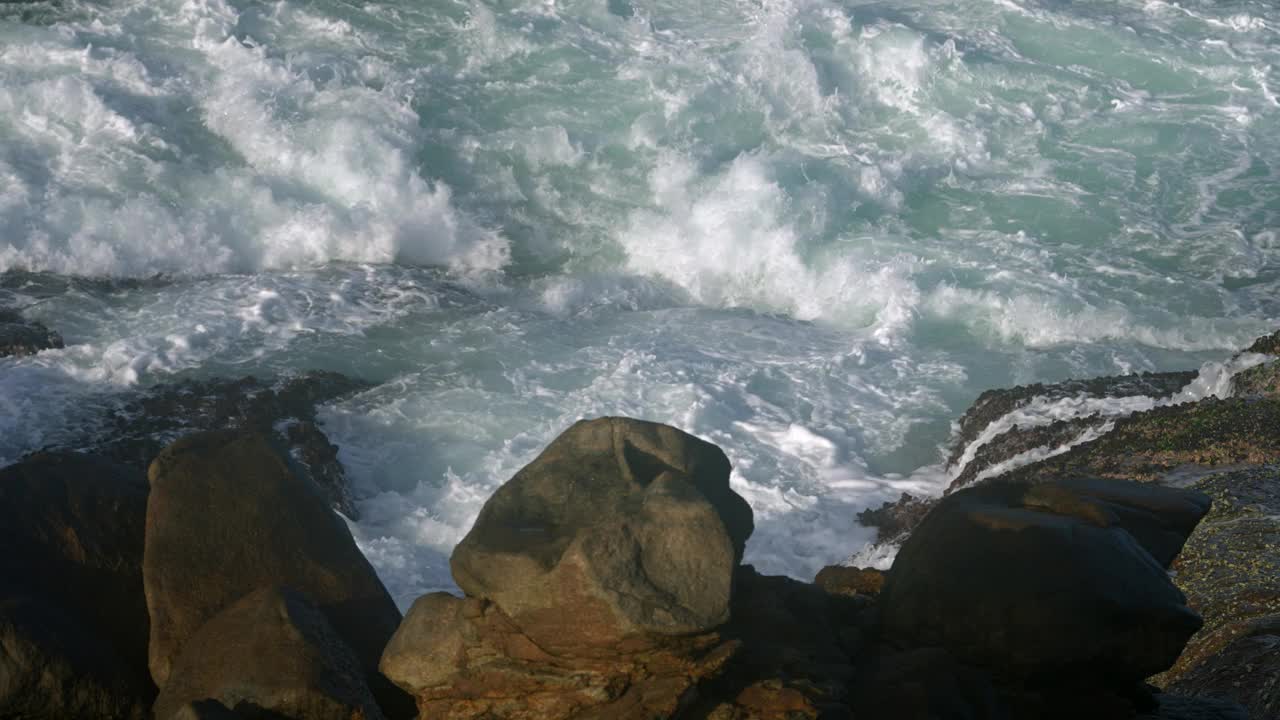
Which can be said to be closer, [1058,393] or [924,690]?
[924,690]

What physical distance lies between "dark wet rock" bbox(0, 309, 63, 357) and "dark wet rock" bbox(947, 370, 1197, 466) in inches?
412

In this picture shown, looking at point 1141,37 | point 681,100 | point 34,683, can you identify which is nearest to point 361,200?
point 681,100

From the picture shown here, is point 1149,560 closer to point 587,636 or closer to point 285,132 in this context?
point 587,636

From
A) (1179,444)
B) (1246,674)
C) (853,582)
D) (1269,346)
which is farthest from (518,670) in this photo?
(1269,346)

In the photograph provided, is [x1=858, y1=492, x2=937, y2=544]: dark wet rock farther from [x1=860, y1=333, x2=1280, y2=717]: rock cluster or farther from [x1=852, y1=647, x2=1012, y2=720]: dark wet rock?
[x1=852, y1=647, x2=1012, y2=720]: dark wet rock

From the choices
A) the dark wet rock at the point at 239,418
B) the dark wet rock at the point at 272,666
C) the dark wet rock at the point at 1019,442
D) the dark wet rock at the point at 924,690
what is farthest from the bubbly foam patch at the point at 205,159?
the dark wet rock at the point at 924,690

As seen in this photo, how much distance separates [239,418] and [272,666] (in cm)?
774

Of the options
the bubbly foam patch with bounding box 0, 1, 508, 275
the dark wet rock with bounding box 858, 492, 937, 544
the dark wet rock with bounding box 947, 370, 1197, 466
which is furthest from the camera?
the bubbly foam patch with bounding box 0, 1, 508, 275

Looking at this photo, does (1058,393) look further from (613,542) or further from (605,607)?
(605,607)

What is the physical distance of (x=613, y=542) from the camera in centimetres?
562

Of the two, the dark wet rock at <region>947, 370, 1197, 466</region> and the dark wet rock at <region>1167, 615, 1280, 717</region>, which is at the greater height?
the dark wet rock at <region>1167, 615, 1280, 717</region>

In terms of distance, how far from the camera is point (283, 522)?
7367 mm

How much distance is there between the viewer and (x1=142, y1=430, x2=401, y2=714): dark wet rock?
22.6 feet

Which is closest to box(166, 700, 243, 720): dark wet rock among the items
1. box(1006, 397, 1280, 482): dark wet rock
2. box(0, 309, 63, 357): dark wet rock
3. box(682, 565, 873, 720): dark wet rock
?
box(682, 565, 873, 720): dark wet rock
